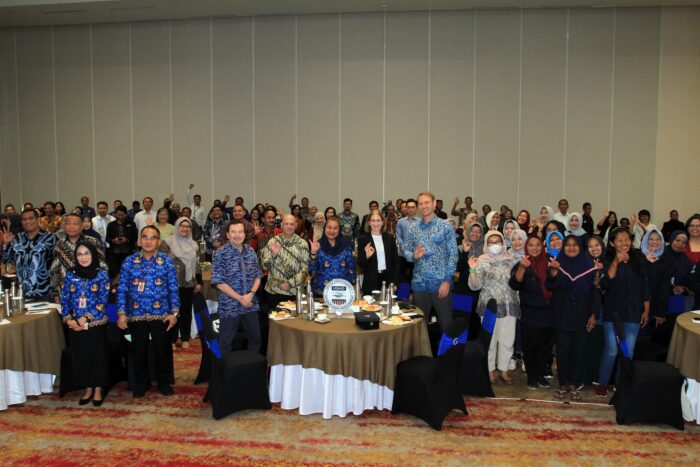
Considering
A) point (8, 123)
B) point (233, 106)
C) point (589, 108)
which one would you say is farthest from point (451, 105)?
point (8, 123)

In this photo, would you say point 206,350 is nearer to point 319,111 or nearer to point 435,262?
point 435,262

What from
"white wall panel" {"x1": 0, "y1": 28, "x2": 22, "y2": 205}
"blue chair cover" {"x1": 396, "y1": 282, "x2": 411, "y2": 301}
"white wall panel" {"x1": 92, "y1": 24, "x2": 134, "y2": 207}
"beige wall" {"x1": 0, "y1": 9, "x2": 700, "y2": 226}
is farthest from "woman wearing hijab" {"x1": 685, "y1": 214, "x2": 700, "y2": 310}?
"white wall panel" {"x1": 0, "y1": 28, "x2": 22, "y2": 205}

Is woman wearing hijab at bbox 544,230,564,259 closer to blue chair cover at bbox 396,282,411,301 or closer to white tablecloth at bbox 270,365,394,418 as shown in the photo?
blue chair cover at bbox 396,282,411,301

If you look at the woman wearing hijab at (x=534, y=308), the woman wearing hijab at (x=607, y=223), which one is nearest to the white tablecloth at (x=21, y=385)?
the woman wearing hijab at (x=534, y=308)

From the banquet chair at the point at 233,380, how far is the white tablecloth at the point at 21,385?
1.70 meters

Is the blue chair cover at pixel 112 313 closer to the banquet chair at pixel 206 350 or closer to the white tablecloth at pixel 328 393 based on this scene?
the banquet chair at pixel 206 350

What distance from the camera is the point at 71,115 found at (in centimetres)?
1587

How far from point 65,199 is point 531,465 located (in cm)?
1567

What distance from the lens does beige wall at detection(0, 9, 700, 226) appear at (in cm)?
1387

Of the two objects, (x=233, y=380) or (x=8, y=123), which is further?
(x=8, y=123)

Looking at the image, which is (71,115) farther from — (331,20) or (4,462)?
(4,462)

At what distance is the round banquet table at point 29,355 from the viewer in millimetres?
4871

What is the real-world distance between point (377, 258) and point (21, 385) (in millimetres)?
3868

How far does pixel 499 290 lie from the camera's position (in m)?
5.56
